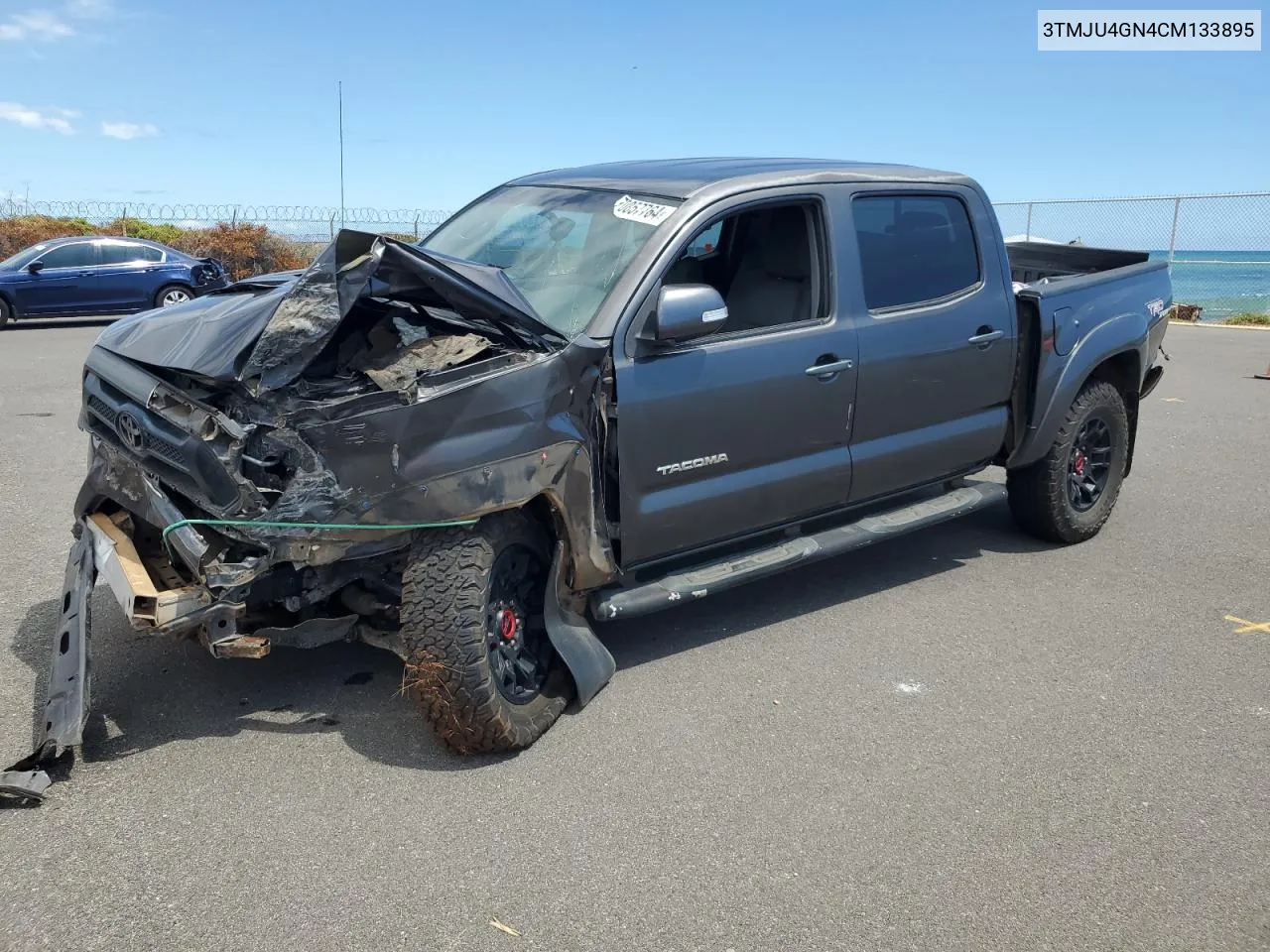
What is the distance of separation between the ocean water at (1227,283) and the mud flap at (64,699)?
1983 cm

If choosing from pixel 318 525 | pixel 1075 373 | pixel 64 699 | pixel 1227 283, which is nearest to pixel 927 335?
pixel 1075 373

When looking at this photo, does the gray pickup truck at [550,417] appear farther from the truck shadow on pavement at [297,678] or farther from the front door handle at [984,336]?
the truck shadow on pavement at [297,678]

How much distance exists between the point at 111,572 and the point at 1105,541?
5109 mm

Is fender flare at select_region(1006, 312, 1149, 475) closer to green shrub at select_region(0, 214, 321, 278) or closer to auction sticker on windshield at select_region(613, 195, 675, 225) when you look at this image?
auction sticker on windshield at select_region(613, 195, 675, 225)

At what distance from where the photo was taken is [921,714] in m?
4.15

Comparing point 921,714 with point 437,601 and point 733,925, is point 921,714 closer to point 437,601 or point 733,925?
point 733,925

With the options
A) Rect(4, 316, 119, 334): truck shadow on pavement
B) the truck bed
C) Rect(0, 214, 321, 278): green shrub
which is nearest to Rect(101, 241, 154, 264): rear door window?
Rect(4, 316, 119, 334): truck shadow on pavement

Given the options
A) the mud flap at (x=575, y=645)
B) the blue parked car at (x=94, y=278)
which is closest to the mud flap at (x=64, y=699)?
the mud flap at (x=575, y=645)

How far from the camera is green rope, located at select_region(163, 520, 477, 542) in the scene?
3373 millimetres

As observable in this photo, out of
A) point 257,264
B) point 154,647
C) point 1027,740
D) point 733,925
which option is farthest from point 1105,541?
point 257,264

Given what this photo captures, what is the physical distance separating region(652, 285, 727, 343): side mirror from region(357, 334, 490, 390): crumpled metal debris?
662 mm

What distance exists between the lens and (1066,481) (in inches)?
232

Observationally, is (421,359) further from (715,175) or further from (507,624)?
(715,175)

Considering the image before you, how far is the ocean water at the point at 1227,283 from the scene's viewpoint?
835 inches
